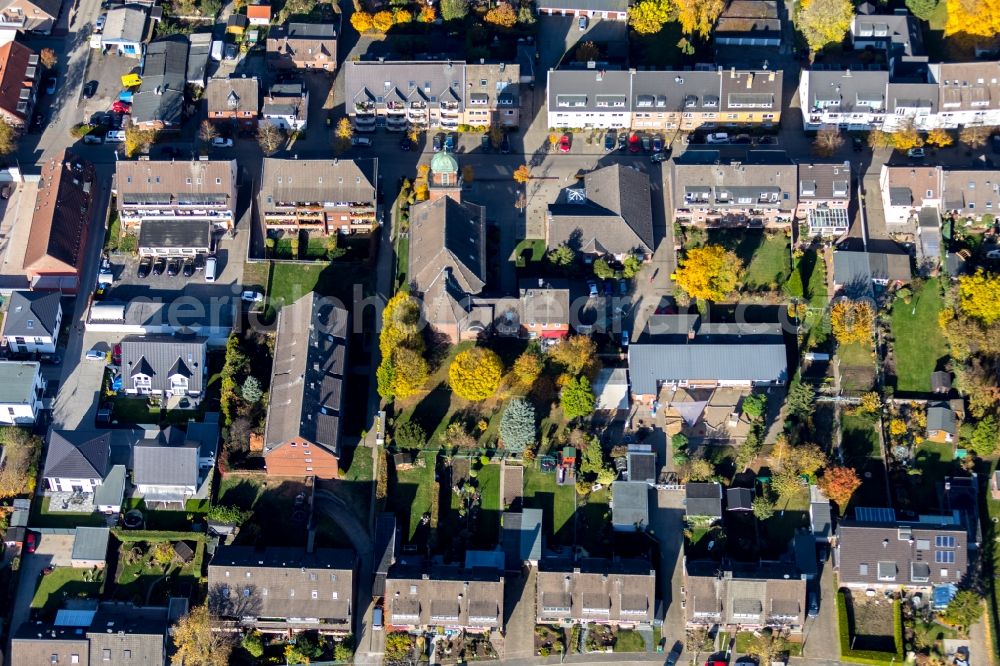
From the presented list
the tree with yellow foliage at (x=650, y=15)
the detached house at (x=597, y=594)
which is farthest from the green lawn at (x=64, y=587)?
the tree with yellow foliage at (x=650, y=15)

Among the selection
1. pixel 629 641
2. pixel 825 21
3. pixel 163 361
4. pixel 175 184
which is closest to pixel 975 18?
pixel 825 21

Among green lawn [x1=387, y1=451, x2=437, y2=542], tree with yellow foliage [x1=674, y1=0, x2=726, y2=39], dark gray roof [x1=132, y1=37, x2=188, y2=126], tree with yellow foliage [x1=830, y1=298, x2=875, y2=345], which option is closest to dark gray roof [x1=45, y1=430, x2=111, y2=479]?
green lawn [x1=387, y1=451, x2=437, y2=542]

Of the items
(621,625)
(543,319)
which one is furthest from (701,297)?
(621,625)

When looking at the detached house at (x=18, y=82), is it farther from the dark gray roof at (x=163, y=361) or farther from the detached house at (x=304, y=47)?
the dark gray roof at (x=163, y=361)

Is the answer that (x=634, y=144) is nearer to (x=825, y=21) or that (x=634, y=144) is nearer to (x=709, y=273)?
(x=709, y=273)

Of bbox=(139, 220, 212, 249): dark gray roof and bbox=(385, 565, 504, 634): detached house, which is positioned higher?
bbox=(139, 220, 212, 249): dark gray roof

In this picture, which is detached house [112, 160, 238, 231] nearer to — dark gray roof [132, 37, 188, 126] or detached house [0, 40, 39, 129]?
dark gray roof [132, 37, 188, 126]
